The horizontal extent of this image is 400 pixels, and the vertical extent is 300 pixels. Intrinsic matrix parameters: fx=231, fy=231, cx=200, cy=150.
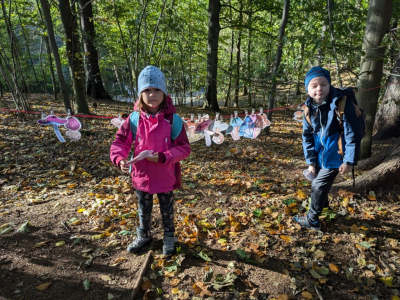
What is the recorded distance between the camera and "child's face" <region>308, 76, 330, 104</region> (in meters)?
2.27

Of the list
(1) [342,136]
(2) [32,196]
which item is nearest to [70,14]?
(2) [32,196]

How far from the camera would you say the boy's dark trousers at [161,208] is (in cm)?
238

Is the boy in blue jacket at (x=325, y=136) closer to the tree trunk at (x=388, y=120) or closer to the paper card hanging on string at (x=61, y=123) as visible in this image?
the paper card hanging on string at (x=61, y=123)

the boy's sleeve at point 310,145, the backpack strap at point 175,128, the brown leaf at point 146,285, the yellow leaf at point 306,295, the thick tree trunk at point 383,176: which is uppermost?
the backpack strap at point 175,128

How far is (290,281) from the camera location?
219 cm

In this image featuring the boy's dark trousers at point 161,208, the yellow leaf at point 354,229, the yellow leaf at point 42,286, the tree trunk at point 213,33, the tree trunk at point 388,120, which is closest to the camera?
the yellow leaf at point 42,286

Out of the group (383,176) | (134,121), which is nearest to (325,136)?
(383,176)

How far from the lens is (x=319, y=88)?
89.6 inches

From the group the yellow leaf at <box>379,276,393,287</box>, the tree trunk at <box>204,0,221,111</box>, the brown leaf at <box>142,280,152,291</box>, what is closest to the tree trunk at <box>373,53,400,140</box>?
the yellow leaf at <box>379,276,393,287</box>

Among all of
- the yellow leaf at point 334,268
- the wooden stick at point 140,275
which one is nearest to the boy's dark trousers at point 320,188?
the yellow leaf at point 334,268

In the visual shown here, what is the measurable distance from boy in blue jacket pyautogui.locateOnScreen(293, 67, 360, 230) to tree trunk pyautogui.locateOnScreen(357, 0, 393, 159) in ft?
6.16

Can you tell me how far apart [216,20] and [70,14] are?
579cm

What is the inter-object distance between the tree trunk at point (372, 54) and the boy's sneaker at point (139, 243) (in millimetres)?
3970

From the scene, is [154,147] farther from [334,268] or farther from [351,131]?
[334,268]
